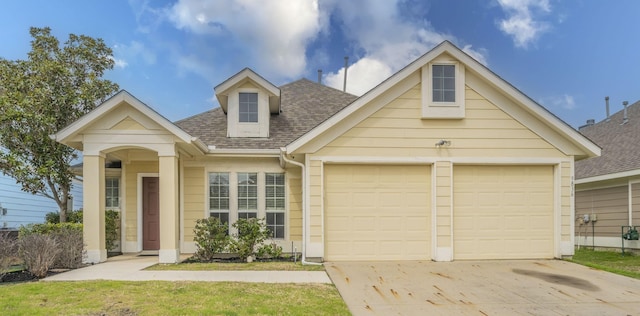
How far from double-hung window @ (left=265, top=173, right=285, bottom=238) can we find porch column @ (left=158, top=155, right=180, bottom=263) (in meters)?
2.56

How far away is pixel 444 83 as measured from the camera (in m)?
9.59

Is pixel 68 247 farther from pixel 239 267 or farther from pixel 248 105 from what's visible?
pixel 248 105

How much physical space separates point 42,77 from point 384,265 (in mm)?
11075

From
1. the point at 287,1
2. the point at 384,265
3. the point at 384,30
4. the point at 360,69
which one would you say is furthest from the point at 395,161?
the point at 360,69

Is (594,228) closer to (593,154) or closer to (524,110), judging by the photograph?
(593,154)

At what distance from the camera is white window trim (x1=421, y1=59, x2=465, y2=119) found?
9.47m

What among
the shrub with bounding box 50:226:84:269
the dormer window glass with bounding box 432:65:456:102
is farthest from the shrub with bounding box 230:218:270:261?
the dormer window glass with bounding box 432:65:456:102

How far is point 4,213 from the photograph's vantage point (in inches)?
620

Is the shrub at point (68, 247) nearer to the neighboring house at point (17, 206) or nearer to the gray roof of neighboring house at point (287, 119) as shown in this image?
the gray roof of neighboring house at point (287, 119)

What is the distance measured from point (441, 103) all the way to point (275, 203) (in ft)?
16.6

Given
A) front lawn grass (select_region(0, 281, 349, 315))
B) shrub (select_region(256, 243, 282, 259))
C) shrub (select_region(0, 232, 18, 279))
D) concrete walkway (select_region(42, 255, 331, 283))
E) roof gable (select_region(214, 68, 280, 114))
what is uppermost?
roof gable (select_region(214, 68, 280, 114))

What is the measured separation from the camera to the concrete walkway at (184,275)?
7270 millimetres

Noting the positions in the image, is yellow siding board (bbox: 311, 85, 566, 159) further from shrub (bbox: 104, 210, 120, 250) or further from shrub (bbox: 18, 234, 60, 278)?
shrub (bbox: 104, 210, 120, 250)

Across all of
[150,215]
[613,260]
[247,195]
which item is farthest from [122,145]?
[613,260]
